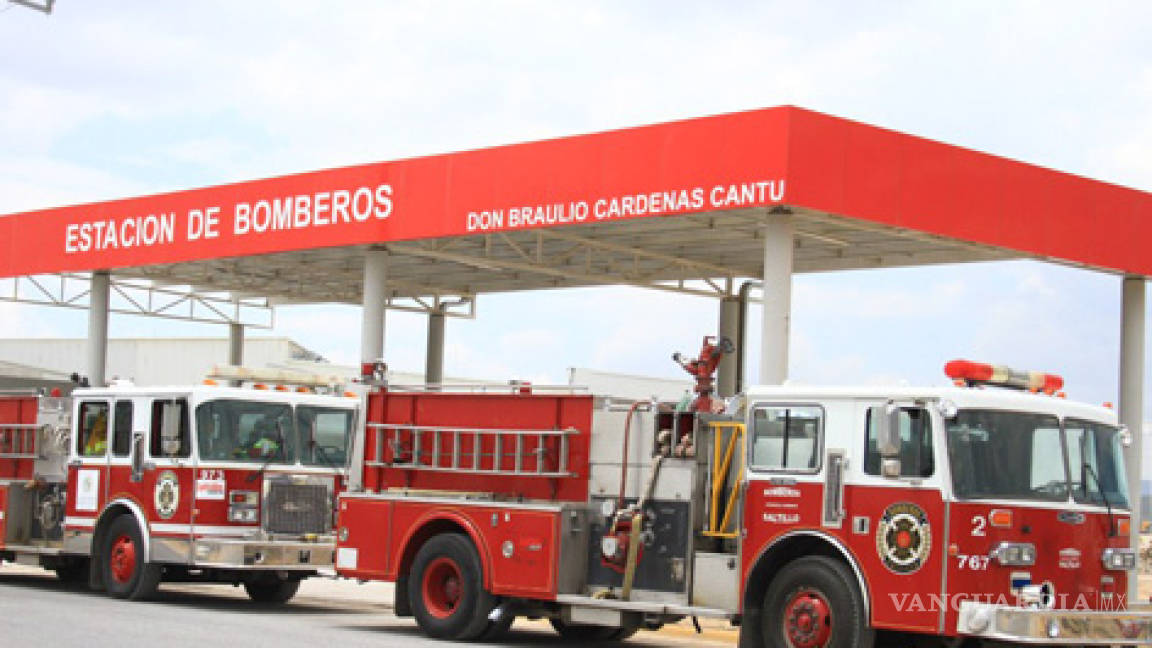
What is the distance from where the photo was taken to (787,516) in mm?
12734

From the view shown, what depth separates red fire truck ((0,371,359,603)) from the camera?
58.7ft

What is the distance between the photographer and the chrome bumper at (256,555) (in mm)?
17578

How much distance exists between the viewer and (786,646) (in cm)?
1255

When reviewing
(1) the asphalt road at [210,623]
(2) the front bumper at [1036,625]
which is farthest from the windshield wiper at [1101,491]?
(1) the asphalt road at [210,623]

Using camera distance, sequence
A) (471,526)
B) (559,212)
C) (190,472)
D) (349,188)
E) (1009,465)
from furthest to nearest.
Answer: (349,188) → (559,212) → (190,472) → (471,526) → (1009,465)

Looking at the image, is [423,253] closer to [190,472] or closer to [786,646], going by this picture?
[190,472]

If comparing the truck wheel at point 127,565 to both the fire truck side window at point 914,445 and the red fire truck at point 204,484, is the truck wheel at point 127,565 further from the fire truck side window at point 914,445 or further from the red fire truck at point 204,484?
the fire truck side window at point 914,445

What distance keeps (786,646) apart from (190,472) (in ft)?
27.0

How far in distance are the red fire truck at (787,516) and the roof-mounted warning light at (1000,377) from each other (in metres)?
0.02

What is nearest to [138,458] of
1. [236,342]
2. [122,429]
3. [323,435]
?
[122,429]

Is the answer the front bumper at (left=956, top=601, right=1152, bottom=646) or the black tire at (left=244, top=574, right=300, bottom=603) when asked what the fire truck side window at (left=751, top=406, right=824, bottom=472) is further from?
the black tire at (left=244, top=574, right=300, bottom=603)

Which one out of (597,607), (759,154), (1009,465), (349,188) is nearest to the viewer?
(1009,465)

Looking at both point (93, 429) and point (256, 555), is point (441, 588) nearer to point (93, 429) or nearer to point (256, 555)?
point (256, 555)

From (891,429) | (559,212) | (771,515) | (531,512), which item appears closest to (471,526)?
(531,512)
